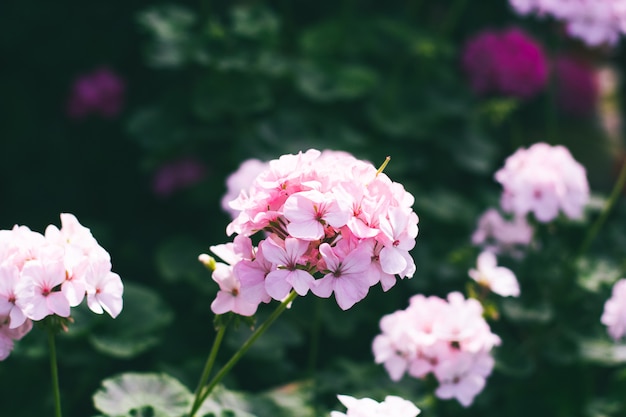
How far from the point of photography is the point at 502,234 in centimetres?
232

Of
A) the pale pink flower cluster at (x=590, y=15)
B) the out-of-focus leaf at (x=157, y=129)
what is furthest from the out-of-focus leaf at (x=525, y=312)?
the out-of-focus leaf at (x=157, y=129)

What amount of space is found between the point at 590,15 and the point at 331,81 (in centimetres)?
101

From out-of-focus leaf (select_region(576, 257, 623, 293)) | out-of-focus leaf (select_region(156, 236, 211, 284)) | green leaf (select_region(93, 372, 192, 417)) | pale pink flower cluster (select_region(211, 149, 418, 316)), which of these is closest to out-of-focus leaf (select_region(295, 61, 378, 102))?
out-of-focus leaf (select_region(156, 236, 211, 284))

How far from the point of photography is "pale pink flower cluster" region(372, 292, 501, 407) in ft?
5.44

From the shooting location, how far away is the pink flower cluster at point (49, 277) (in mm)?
1266

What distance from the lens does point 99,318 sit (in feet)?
6.91

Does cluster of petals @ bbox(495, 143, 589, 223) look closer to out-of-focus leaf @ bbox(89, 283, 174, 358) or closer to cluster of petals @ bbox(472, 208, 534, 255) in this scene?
cluster of petals @ bbox(472, 208, 534, 255)

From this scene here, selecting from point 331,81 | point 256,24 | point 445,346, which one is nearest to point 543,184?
point 445,346

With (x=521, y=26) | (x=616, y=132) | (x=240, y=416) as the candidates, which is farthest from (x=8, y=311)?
(x=616, y=132)

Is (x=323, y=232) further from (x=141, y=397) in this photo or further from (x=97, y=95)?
(x=97, y=95)

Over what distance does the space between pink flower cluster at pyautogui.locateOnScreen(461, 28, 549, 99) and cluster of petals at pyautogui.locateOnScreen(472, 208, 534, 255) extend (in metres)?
0.94

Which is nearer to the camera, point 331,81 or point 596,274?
point 596,274

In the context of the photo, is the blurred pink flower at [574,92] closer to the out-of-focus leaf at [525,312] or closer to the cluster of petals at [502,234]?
the cluster of petals at [502,234]

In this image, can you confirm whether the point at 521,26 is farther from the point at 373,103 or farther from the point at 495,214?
the point at 495,214
